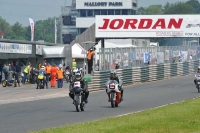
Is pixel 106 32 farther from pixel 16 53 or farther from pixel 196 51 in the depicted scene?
pixel 16 53

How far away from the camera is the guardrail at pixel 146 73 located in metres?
36.2

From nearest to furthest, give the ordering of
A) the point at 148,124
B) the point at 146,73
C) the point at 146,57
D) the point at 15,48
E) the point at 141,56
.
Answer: the point at 148,124 < the point at 146,73 < the point at 141,56 < the point at 146,57 < the point at 15,48

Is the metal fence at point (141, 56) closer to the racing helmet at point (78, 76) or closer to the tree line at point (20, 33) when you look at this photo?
the racing helmet at point (78, 76)

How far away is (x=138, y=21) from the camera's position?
58312 mm

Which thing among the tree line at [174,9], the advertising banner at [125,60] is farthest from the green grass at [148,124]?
the tree line at [174,9]

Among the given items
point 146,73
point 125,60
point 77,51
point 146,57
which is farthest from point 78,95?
point 77,51

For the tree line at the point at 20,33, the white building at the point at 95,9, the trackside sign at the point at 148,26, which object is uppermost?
the white building at the point at 95,9

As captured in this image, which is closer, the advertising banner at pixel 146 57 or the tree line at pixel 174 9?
the advertising banner at pixel 146 57

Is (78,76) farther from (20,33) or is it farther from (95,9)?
(20,33)

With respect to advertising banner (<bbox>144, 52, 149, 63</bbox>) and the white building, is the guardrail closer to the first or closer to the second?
advertising banner (<bbox>144, 52, 149, 63</bbox>)

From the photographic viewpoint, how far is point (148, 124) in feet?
49.6

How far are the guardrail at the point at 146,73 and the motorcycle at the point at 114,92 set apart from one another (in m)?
11.4

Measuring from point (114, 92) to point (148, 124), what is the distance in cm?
844

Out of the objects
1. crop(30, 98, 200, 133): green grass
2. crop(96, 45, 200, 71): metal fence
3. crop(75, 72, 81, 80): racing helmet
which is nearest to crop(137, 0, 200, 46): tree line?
crop(96, 45, 200, 71): metal fence
